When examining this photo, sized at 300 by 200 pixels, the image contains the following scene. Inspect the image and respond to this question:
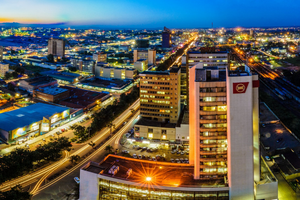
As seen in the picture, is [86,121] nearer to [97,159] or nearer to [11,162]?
[97,159]

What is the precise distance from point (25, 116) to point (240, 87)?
50.9 ft

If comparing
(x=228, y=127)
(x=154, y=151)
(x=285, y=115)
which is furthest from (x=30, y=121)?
(x=285, y=115)

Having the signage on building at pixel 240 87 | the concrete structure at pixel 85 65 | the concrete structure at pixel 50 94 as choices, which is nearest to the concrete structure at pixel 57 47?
the concrete structure at pixel 85 65

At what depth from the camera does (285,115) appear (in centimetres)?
2197

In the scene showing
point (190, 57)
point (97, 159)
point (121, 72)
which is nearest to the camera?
point (97, 159)

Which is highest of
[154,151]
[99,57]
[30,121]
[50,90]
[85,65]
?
[99,57]

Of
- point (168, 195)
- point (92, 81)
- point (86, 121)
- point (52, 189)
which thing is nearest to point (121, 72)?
point (92, 81)

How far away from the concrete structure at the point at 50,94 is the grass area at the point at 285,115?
2064 cm

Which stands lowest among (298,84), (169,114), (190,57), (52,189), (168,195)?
(52,189)

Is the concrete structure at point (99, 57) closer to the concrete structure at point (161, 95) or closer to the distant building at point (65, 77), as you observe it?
the distant building at point (65, 77)

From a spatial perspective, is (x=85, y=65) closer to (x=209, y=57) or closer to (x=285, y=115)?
(x=209, y=57)

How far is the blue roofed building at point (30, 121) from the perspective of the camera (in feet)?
51.9

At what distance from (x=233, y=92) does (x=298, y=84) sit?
27.8 meters

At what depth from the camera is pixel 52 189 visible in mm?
11594
